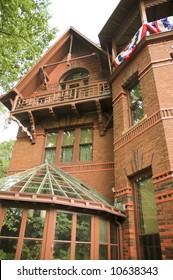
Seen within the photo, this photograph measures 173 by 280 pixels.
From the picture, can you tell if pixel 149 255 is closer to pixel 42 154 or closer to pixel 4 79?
pixel 42 154

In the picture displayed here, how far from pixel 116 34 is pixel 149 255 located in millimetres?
9558

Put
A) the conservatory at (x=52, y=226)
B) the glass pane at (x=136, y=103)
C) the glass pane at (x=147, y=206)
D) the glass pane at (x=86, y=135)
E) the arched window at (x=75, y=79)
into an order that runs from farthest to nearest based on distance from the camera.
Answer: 1. the arched window at (x=75, y=79)
2. the glass pane at (x=86, y=135)
3. the glass pane at (x=136, y=103)
4. the glass pane at (x=147, y=206)
5. the conservatory at (x=52, y=226)

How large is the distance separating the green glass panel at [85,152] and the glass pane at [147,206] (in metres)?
3.76

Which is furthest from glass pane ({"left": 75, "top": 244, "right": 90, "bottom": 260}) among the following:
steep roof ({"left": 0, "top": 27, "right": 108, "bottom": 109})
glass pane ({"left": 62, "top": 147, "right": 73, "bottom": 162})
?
steep roof ({"left": 0, "top": 27, "right": 108, "bottom": 109})

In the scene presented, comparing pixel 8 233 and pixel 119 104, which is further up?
pixel 119 104

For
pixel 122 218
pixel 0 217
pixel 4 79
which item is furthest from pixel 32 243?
pixel 4 79

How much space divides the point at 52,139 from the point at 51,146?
19.4 inches

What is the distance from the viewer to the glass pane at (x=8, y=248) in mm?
4925

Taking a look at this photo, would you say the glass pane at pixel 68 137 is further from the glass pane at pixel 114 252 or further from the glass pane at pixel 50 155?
the glass pane at pixel 114 252

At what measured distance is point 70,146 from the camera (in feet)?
34.9

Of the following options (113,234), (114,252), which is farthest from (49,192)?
(114,252)

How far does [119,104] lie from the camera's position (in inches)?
339

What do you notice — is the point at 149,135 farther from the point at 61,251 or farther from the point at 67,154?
the point at 67,154

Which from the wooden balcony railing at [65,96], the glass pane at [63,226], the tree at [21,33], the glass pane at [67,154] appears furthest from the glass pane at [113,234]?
the tree at [21,33]
